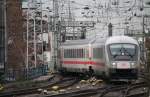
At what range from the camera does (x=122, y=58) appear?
26188 millimetres

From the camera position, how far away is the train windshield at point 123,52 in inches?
1035

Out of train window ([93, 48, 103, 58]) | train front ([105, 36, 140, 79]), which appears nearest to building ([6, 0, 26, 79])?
train window ([93, 48, 103, 58])

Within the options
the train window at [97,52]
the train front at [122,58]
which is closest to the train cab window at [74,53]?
the train window at [97,52]

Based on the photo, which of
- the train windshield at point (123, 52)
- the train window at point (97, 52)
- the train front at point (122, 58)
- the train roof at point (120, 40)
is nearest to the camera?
the train front at point (122, 58)

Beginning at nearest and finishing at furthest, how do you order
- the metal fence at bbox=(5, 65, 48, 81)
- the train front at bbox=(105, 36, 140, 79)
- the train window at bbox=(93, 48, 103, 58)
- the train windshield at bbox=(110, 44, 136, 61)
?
the train front at bbox=(105, 36, 140, 79)
the train windshield at bbox=(110, 44, 136, 61)
the train window at bbox=(93, 48, 103, 58)
the metal fence at bbox=(5, 65, 48, 81)

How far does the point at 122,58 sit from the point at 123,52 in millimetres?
423

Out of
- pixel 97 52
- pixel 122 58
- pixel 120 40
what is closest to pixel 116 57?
pixel 122 58

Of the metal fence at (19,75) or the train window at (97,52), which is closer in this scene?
the train window at (97,52)

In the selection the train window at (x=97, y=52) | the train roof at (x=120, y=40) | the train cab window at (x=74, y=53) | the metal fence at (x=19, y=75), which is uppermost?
the train roof at (x=120, y=40)

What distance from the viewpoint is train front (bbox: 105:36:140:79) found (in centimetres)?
2600

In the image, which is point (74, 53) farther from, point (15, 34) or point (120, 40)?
point (15, 34)

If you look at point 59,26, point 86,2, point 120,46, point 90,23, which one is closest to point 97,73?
point 120,46

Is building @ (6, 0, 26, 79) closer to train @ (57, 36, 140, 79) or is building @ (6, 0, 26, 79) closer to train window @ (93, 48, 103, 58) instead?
train window @ (93, 48, 103, 58)

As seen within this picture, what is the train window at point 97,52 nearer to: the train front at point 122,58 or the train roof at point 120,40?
the train roof at point 120,40
